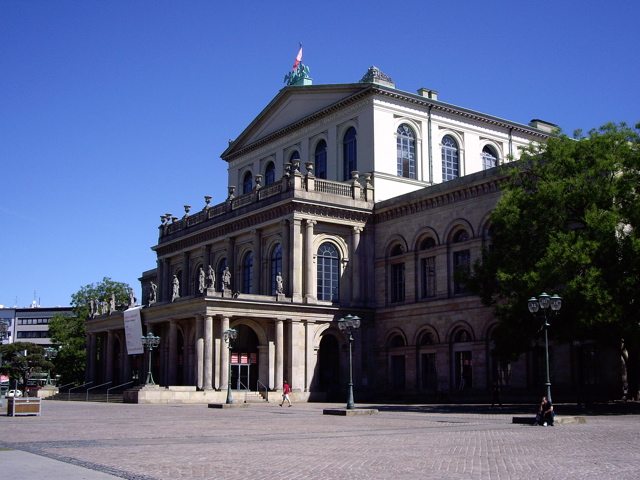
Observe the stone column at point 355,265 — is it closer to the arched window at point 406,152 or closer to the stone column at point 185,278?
the arched window at point 406,152

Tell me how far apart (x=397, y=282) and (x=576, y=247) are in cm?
2148

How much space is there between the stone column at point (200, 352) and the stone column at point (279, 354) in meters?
4.59

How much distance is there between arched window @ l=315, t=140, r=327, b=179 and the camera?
59438 mm

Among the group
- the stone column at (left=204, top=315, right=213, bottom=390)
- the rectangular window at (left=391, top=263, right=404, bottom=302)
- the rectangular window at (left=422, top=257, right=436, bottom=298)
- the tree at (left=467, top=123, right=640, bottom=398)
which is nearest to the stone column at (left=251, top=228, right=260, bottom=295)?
the stone column at (left=204, top=315, right=213, bottom=390)

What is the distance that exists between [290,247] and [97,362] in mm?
25206

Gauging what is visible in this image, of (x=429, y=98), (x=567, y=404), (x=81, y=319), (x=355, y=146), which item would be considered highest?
(x=429, y=98)

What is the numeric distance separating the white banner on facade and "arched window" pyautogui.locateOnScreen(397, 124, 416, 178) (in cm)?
2085

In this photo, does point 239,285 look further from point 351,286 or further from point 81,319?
point 81,319

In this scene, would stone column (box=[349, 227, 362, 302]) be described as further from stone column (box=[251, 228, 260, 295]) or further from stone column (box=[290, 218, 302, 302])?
stone column (box=[251, 228, 260, 295])

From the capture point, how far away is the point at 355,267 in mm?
53906

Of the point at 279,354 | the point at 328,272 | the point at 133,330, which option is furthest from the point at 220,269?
the point at 279,354

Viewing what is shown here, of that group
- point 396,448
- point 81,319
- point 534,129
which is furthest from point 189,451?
point 81,319

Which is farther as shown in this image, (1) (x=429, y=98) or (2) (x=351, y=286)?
(1) (x=429, y=98)

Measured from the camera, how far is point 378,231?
5469cm
